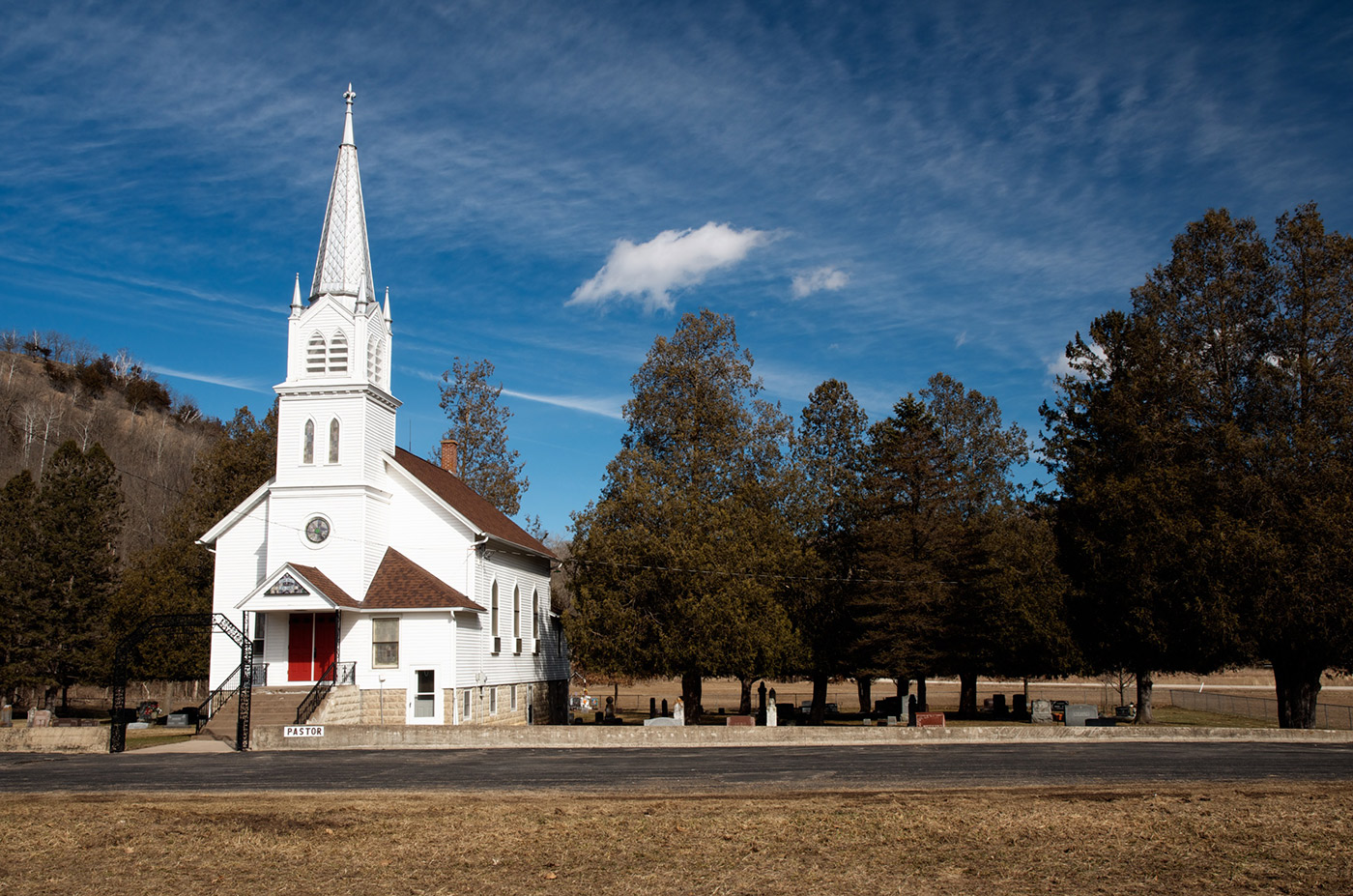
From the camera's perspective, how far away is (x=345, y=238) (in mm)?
37656

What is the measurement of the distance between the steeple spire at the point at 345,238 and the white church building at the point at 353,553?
0.05 meters

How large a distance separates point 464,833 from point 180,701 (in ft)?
177

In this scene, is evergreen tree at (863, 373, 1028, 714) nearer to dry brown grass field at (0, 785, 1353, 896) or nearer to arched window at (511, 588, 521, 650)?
arched window at (511, 588, 521, 650)

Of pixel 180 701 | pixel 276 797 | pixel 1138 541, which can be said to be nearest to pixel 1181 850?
pixel 276 797

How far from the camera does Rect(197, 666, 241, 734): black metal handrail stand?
31.1 metres

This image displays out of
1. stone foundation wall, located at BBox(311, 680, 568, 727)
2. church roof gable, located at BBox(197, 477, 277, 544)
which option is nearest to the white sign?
stone foundation wall, located at BBox(311, 680, 568, 727)

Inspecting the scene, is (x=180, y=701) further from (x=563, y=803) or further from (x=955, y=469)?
(x=563, y=803)

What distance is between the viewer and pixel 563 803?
47.3ft

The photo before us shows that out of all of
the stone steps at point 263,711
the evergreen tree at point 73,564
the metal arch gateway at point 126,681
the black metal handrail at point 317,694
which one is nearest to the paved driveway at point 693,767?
the metal arch gateway at point 126,681

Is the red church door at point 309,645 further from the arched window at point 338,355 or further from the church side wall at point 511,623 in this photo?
the arched window at point 338,355

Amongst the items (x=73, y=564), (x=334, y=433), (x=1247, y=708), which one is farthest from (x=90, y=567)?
(x=1247, y=708)

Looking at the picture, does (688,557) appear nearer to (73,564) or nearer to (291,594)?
(291,594)

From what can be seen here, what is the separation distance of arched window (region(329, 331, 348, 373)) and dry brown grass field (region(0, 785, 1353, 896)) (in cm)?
2261

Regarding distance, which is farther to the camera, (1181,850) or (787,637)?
(787,637)
